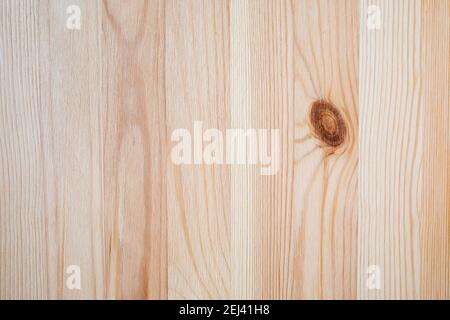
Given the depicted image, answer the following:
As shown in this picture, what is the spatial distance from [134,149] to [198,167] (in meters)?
0.09

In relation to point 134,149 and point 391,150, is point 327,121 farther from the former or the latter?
point 134,149

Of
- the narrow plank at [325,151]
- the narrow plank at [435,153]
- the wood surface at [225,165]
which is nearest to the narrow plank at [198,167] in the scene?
the wood surface at [225,165]

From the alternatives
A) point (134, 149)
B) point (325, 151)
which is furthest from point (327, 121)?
point (134, 149)

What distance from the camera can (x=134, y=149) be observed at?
41 centimetres

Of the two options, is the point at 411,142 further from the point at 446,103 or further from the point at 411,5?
the point at 411,5

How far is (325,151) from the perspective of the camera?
16.2 inches

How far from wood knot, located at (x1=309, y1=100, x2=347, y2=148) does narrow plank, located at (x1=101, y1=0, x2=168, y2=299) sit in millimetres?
214

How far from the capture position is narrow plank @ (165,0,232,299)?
0.40 metres

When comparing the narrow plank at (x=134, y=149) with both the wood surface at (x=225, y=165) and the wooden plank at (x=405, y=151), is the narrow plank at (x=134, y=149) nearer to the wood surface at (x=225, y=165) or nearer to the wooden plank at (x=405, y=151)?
the wood surface at (x=225, y=165)

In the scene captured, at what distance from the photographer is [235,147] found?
0.41 meters

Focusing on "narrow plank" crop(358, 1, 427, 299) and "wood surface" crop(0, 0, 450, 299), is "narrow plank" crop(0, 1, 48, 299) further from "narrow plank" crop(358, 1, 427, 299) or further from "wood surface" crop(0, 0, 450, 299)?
"narrow plank" crop(358, 1, 427, 299)

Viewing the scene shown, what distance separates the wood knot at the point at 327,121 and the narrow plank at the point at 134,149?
0.21 meters

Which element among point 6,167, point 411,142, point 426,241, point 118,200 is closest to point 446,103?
point 411,142

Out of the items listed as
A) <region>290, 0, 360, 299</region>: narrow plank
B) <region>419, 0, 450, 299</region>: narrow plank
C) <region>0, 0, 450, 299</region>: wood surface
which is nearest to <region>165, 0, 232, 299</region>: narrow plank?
<region>0, 0, 450, 299</region>: wood surface
